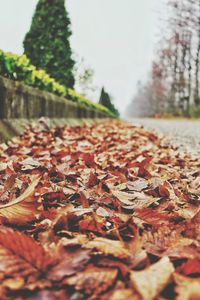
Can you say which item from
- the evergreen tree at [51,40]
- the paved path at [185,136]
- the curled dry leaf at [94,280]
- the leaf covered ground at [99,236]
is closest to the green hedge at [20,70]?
the paved path at [185,136]

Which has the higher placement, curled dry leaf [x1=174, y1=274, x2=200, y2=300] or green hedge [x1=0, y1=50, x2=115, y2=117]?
green hedge [x1=0, y1=50, x2=115, y2=117]

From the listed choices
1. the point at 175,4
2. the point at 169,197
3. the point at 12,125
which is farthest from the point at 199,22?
the point at 169,197

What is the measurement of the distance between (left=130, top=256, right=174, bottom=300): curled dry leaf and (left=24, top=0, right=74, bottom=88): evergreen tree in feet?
64.3

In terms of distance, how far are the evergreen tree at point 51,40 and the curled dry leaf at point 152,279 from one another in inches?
771

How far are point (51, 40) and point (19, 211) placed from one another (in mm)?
20395

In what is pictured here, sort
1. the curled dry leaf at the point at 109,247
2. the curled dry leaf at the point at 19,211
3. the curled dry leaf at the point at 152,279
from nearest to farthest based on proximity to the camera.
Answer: the curled dry leaf at the point at 152,279 → the curled dry leaf at the point at 109,247 → the curled dry leaf at the point at 19,211

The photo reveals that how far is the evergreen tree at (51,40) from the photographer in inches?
808

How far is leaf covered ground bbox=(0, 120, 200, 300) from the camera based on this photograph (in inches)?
36.8

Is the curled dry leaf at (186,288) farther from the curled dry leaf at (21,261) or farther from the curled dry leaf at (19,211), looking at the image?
the curled dry leaf at (19,211)

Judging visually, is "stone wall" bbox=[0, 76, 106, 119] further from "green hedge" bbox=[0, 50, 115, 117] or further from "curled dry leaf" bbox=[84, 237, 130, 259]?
"curled dry leaf" bbox=[84, 237, 130, 259]

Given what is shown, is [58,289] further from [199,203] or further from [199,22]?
[199,22]

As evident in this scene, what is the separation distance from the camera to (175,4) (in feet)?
88.6

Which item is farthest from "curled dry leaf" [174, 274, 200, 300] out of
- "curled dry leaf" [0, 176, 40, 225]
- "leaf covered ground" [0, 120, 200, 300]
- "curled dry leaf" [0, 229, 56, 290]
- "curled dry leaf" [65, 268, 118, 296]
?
"curled dry leaf" [0, 176, 40, 225]

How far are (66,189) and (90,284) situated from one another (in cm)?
109
